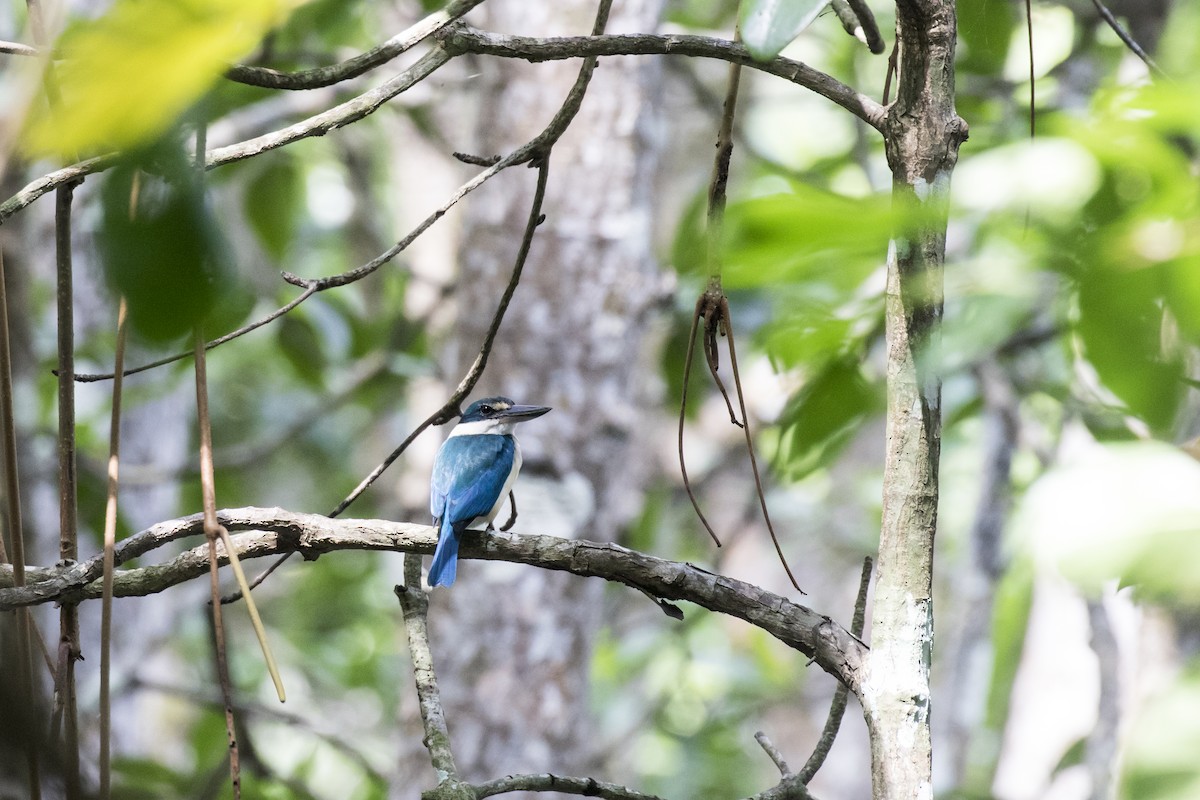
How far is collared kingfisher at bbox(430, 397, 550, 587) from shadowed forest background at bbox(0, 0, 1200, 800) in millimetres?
195

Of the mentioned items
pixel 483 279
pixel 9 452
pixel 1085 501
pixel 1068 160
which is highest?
pixel 483 279

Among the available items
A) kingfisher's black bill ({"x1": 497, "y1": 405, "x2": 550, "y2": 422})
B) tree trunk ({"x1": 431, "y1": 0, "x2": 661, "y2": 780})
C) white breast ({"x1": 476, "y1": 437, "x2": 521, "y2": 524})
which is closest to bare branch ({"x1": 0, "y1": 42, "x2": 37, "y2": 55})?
white breast ({"x1": 476, "y1": 437, "x2": 521, "y2": 524})

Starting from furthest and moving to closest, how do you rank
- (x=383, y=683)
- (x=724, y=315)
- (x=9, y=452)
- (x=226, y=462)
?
(x=383, y=683) → (x=226, y=462) → (x=724, y=315) → (x=9, y=452)

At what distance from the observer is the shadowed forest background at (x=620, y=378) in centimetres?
62

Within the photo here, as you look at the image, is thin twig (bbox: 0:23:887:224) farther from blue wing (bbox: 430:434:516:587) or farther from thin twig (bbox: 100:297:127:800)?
blue wing (bbox: 430:434:516:587)

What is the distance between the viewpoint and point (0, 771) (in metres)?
0.63

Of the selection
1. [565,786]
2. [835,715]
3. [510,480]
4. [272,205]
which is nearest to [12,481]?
[565,786]

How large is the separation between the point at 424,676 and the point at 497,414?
2.34m

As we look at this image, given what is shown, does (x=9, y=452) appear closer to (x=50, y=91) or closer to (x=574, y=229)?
(x=50, y=91)

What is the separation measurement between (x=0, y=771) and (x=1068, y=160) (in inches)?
54.8

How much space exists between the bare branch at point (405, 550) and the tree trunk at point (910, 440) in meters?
0.11

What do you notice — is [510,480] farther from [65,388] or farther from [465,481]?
[65,388]

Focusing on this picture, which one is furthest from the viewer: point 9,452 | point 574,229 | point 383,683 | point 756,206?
point 383,683

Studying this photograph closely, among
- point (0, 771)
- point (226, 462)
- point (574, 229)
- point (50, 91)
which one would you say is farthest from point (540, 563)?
point (226, 462)
